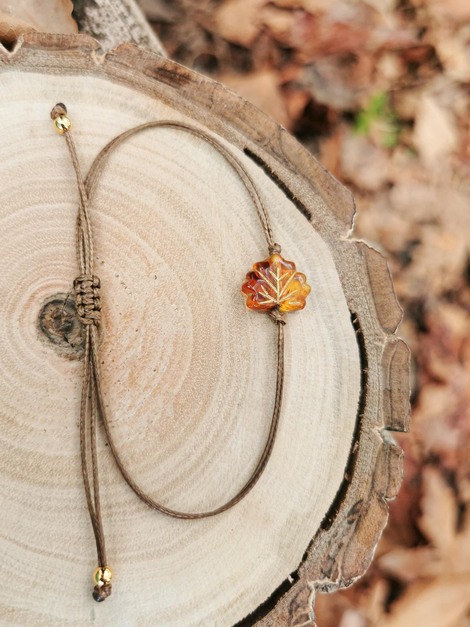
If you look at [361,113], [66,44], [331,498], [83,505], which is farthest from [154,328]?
[361,113]

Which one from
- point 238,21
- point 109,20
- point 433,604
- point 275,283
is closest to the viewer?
point 275,283

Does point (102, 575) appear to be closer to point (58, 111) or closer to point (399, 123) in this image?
point (58, 111)

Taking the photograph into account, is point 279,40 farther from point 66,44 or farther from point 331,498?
point 331,498

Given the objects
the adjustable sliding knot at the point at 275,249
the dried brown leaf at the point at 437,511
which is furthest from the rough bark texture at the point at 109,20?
the dried brown leaf at the point at 437,511

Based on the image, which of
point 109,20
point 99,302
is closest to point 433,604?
point 99,302

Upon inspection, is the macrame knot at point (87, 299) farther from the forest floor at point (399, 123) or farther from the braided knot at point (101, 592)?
the forest floor at point (399, 123)

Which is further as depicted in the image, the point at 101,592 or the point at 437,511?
the point at 437,511
